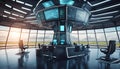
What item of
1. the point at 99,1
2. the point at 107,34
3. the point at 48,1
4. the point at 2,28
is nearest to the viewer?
the point at 99,1

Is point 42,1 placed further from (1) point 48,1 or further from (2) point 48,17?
(2) point 48,17

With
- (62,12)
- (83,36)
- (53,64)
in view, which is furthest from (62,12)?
(83,36)

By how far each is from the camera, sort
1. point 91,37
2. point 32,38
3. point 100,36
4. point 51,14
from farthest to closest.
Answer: point 91,37 → point 32,38 → point 100,36 → point 51,14

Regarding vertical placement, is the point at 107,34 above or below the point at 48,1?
below

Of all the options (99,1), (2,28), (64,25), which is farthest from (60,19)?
(2,28)

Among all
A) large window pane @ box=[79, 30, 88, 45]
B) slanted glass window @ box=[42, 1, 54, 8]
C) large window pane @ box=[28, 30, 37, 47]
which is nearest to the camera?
slanted glass window @ box=[42, 1, 54, 8]

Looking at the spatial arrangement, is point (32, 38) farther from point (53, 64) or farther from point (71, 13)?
point (53, 64)

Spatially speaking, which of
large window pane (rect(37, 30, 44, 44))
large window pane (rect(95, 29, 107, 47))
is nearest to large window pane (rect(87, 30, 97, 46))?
large window pane (rect(95, 29, 107, 47))

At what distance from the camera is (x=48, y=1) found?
28.9 ft

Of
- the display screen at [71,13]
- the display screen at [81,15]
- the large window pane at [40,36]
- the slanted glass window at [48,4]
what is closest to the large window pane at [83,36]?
the large window pane at [40,36]

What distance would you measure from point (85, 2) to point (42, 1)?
3.09m

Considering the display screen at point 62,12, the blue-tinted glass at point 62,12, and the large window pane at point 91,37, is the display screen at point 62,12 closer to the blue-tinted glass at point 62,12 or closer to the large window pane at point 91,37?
the blue-tinted glass at point 62,12

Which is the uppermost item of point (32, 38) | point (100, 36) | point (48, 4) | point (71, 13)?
point (48, 4)

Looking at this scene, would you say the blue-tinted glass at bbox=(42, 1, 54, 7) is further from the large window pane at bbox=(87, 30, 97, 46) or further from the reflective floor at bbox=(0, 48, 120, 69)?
the large window pane at bbox=(87, 30, 97, 46)
